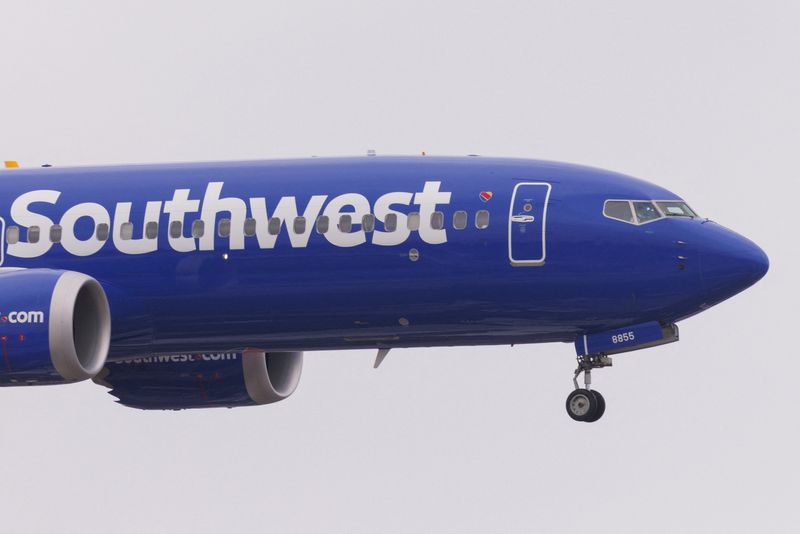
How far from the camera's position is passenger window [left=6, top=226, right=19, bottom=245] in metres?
43.9

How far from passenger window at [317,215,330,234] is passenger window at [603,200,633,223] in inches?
198

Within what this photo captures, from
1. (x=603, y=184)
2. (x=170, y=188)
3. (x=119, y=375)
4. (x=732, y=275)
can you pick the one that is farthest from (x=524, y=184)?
(x=119, y=375)

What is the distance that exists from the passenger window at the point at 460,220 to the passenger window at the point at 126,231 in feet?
20.4

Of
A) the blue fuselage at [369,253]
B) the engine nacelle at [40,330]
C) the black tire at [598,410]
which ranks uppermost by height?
the blue fuselage at [369,253]

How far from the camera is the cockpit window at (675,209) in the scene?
137 ft

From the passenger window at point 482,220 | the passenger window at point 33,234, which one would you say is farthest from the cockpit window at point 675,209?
the passenger window at point 33,234

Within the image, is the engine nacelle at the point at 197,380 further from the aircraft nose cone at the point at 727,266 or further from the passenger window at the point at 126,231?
the aircraft nose cone at the point at 727,266

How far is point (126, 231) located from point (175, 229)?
0.98 meters

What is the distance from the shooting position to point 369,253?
41750mm

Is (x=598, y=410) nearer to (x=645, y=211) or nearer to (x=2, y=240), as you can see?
(x=645, y=211)

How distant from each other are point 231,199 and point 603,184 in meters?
6.86

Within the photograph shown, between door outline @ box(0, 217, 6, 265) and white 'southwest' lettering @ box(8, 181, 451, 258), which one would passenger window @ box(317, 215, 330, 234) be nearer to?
white 'southwest' lettering @ box(8, 181, 451, 258)

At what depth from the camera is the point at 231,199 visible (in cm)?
4297

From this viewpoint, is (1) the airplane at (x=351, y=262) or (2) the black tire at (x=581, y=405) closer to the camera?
(1) the airplane at (x=351, y=262)
